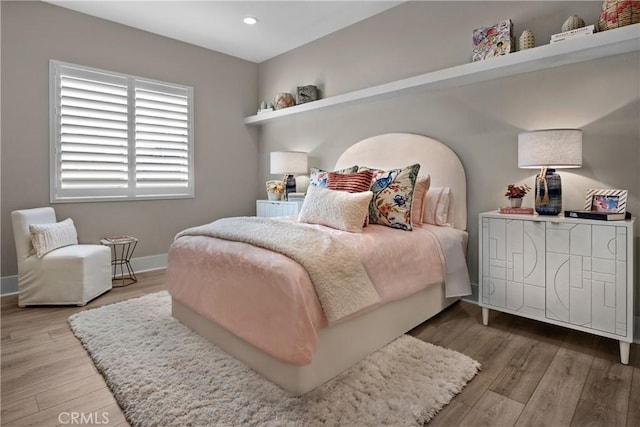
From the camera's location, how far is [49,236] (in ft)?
9.61

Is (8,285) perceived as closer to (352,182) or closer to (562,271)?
(352,182)

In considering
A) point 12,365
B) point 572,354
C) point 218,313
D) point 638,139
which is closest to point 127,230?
point 12,365

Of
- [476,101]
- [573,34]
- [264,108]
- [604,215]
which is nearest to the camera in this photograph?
[604,215]

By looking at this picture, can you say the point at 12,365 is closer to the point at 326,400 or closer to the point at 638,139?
the point at 326,400

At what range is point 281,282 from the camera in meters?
1.57

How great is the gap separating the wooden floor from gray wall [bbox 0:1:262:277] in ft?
4.42

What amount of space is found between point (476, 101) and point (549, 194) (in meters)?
1.05

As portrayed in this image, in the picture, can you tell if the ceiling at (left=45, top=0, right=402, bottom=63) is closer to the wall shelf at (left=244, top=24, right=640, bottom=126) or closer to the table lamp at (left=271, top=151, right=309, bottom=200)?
the wall shelf at (left=244, top=24, right=640, bottom=126)

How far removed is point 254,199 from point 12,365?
3431mm

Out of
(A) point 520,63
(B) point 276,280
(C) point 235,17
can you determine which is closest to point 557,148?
(A) point 520,63

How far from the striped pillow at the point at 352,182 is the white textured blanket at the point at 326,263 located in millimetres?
761

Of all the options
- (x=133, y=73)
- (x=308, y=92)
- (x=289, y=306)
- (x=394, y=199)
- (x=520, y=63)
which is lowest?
(x=289, y=306)

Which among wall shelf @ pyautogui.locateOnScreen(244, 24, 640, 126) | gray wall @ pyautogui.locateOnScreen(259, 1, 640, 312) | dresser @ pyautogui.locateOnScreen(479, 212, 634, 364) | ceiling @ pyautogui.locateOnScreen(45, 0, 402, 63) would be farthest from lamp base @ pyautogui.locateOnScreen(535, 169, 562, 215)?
ceiling @ pyautogui.locateOnScreen(45, 0, 402, 63)

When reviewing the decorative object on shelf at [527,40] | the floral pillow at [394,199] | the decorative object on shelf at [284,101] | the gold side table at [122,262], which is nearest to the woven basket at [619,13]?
the decorative object on shelf at [527,40]
